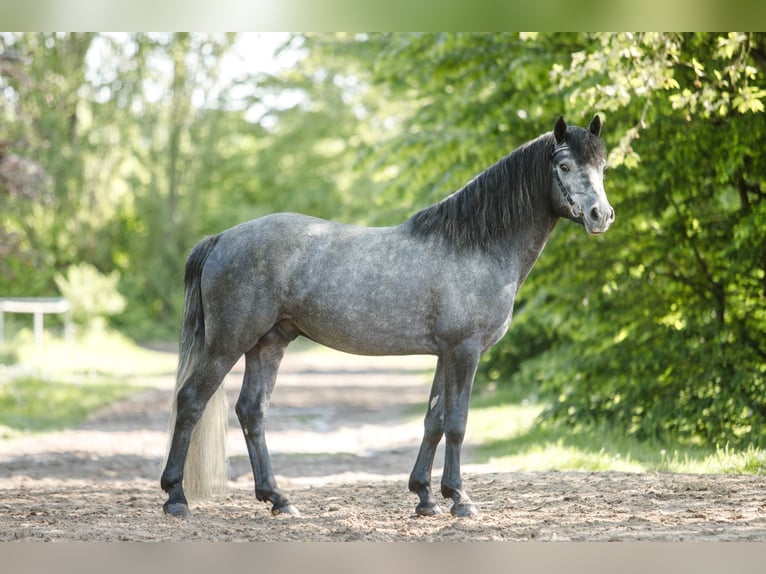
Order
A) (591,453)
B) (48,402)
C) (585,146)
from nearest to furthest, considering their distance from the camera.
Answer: (585,146) → (591,453) → (48,402)

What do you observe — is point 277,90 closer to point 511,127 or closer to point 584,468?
point 511,127

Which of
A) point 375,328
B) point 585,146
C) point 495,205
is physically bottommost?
point 375,328

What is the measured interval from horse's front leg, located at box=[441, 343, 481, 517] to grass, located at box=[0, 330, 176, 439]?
6.24 m

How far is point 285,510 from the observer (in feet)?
18.3

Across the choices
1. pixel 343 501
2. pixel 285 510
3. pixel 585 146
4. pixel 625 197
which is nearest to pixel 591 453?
pixel 625 197

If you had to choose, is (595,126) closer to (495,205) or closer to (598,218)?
(598,218)

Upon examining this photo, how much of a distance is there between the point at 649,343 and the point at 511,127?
8.08ft

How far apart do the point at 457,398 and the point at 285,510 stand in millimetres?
1162

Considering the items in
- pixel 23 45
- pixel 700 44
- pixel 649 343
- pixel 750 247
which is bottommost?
pixel 649 343

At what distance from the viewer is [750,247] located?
8.40 metres

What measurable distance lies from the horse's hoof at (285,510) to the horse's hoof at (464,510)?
862 millimetres

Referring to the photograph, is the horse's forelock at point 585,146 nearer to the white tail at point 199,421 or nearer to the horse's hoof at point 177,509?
the white tail at point 199,421
